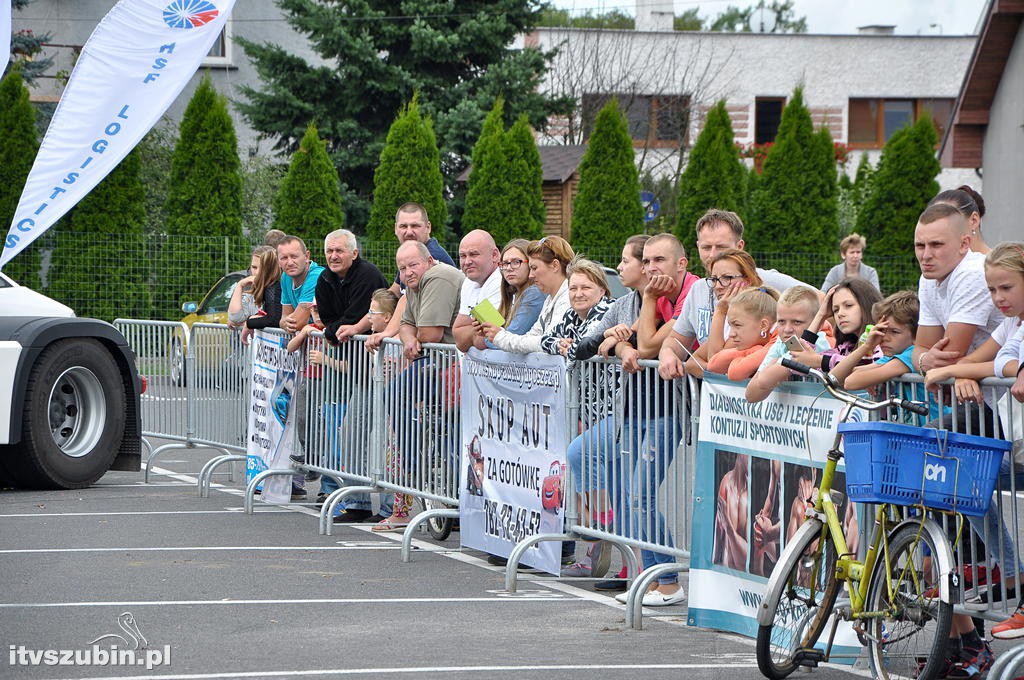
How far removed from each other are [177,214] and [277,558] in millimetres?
21094

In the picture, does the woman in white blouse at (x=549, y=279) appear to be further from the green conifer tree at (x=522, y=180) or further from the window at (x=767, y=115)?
the window at (x=767, y=115)

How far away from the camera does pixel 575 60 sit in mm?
48062

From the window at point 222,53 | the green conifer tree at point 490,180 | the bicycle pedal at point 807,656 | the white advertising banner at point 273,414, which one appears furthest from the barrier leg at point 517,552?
the window at point 222,53

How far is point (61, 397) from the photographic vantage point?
12.4 metres

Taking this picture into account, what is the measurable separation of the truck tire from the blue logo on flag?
266cm

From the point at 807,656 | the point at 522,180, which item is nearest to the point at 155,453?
the point at 807,656

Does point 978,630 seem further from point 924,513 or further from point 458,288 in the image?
point 458,288

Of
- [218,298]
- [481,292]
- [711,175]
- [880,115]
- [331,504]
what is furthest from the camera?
[880,115]

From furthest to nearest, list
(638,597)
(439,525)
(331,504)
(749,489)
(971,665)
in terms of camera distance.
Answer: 1. (331,504)
2. (439,525)
3. (638,597)
4. (749,489)
5. (971,665)

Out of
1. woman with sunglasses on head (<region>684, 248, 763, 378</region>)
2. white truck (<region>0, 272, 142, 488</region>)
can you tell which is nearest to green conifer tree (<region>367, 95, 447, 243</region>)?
white truck (<region>0, 272, 142, 488</region>)

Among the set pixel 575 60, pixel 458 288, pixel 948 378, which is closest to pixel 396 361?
pixel 458 288

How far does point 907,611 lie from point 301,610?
124 inches

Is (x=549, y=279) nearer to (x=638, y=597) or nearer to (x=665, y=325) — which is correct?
(x=665, y=325)

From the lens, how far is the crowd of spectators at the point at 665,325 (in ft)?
20.1
